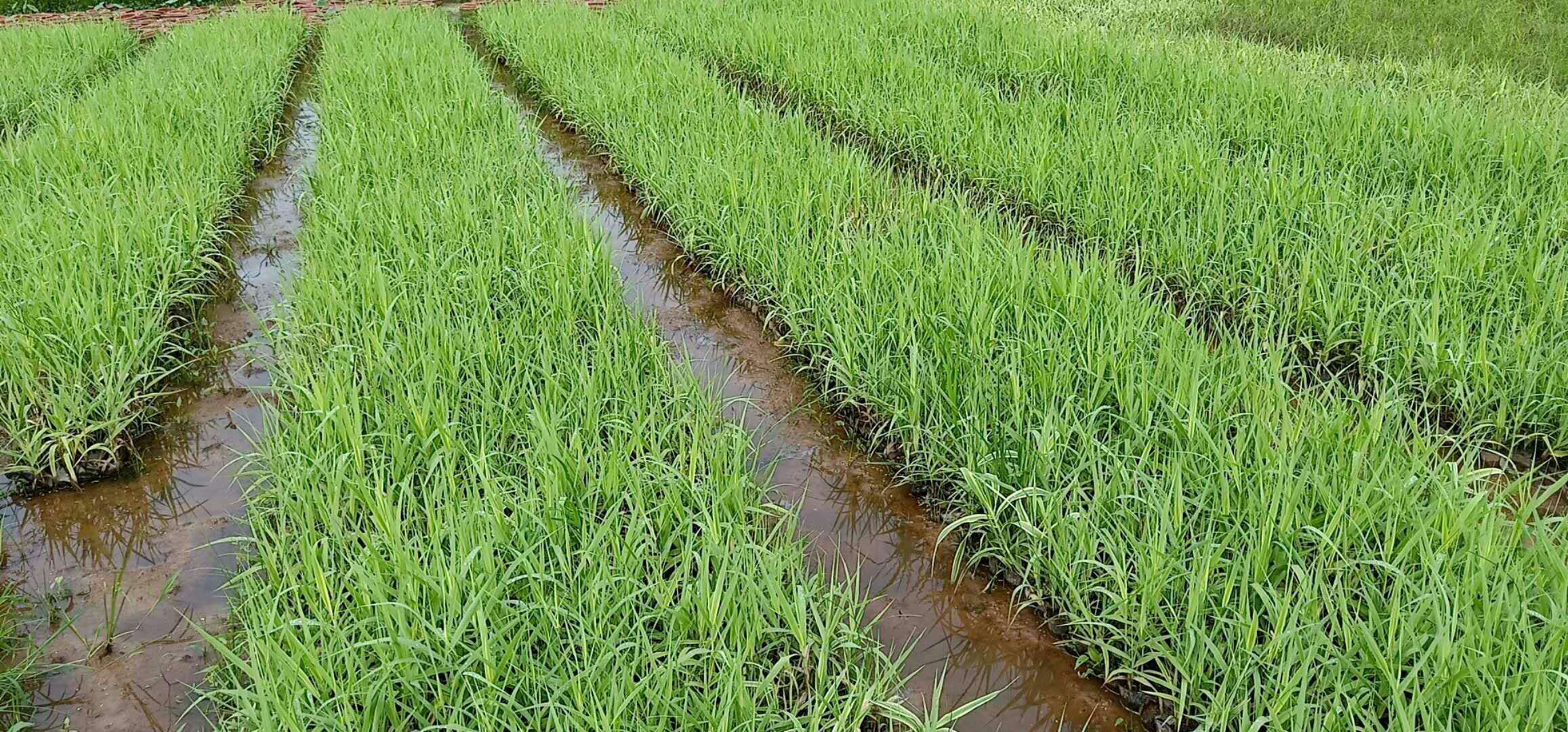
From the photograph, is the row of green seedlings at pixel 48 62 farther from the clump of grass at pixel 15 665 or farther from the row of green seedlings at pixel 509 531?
the clump of grass at pixel 15 665

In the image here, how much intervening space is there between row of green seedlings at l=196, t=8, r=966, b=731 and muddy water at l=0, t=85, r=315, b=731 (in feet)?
0.40

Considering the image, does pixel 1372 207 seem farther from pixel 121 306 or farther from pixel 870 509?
pixel 121 306

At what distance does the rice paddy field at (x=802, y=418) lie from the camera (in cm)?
179

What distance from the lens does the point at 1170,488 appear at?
6.92 ft

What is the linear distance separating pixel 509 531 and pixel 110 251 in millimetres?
2248

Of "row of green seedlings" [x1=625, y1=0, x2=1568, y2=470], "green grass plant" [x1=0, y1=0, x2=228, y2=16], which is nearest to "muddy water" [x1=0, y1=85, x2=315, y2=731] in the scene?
"row of green seedlings" [x1=625, y1=0, x2=1568, y2=470]

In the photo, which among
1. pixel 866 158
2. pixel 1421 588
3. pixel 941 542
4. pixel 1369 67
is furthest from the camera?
pixel 1369 67

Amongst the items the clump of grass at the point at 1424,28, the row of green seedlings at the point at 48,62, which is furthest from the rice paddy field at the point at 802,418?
the clump of grass at the point at 1424,28

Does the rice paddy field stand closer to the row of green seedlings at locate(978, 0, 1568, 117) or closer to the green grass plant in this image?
the row of green seedlings at locate(978, 0, 1568, 117)

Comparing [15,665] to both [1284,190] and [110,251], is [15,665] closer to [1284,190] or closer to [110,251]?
[110,251]

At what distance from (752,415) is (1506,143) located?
311 centimetres

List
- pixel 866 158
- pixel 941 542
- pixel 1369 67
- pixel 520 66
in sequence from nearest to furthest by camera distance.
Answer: pixel 941 542 < pixel 866 158 < pixel 1369 67 < pixel 520 66

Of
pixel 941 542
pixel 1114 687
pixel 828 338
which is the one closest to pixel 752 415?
pixel 828 338

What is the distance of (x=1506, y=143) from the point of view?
3877 mm
